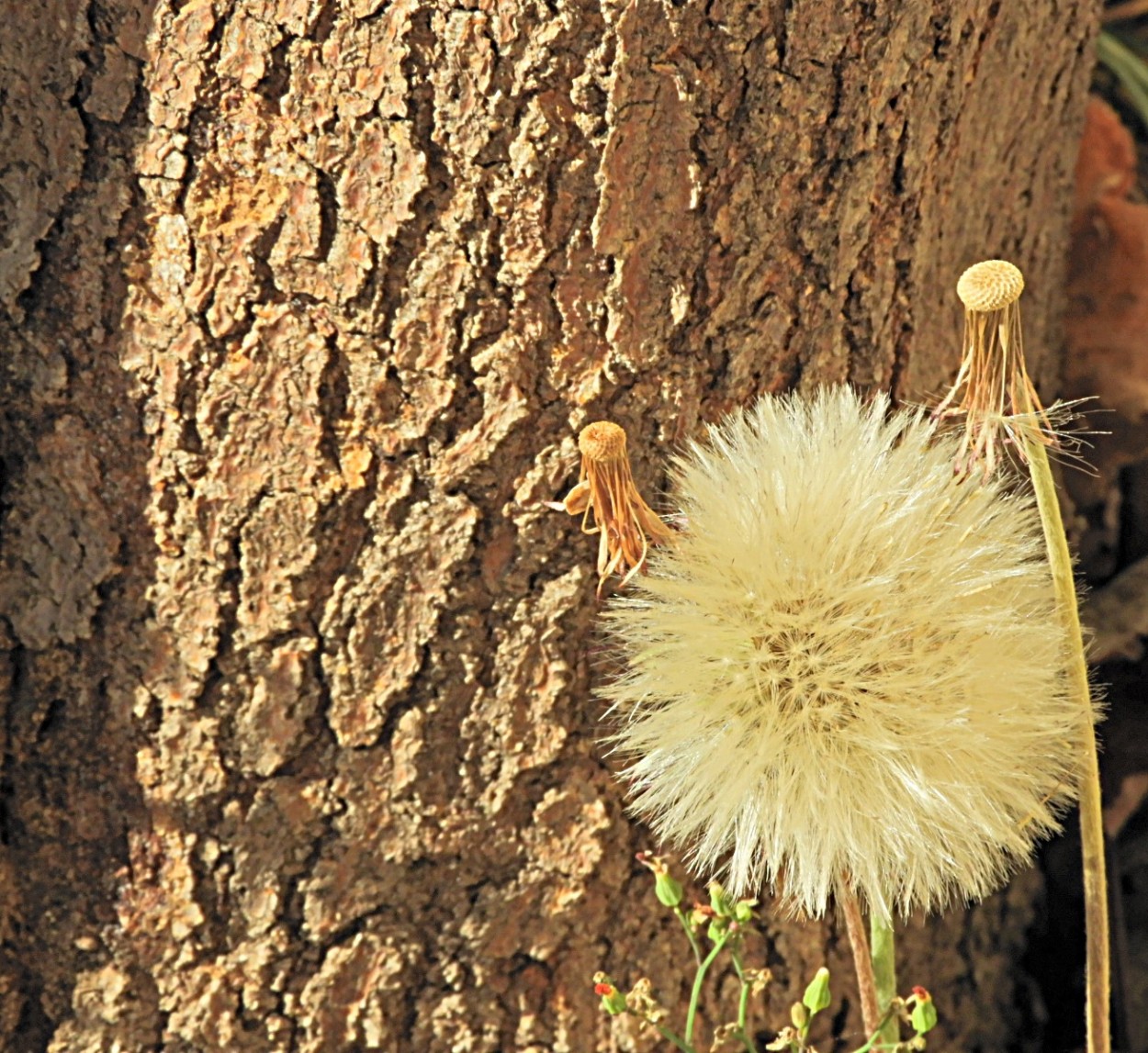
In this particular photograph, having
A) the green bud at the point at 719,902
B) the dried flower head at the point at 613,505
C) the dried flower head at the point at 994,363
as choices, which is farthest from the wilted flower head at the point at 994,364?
the green bud at the point at 719,902

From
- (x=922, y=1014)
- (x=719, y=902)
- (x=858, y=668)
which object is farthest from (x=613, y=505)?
(x=922, y=1014)

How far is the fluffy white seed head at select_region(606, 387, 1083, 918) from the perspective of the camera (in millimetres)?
755

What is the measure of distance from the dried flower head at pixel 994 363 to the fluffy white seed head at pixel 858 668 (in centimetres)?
6

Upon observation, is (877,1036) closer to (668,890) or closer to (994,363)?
(668,890)

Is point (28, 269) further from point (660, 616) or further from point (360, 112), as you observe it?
point (660, 616)

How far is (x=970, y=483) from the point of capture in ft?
2.65

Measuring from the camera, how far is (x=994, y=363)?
0.73 metres

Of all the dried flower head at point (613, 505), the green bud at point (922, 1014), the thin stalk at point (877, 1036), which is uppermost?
the dried flower head at point (613, 505)

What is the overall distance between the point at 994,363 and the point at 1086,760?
0.29m

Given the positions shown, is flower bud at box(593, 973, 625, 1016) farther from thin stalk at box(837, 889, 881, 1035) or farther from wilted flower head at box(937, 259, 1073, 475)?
wilted flower head at box(937, 259, 1073, 475)

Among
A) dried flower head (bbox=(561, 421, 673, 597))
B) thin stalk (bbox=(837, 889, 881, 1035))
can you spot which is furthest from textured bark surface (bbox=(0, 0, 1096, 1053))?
thin stalk (bbox=(837, 889, 881, 1035))

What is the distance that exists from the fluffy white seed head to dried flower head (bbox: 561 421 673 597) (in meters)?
0.02

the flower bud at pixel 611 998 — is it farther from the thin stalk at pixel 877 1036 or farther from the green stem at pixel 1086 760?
the green stem at pixel 1086 760

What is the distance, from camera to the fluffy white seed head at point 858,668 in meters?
0.76
